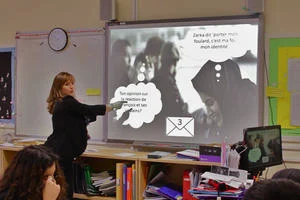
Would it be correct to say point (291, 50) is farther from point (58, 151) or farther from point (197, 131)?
point (58, 151)

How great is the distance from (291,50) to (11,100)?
2.84 meters

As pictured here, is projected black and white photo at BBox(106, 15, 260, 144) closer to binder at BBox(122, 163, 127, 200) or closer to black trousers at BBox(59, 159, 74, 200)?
binder at BBox(122, 163, 127, 200)

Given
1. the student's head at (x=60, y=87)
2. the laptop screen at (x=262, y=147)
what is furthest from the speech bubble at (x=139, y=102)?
the laptop screen at (x=262, y=147)

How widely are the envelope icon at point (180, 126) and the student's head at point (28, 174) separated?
6.46ft

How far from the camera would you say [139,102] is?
3770mm

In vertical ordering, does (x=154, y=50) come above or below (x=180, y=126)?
above

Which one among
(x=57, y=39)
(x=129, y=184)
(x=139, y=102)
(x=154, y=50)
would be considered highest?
(x=57, y=39)

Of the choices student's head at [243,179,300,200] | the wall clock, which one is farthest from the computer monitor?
the wall clock

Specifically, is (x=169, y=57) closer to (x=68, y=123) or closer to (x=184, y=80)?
(x=184, y=80)

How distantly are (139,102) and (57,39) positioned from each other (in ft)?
3.55

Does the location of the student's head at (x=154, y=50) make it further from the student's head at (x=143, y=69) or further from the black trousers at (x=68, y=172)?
the black trousers at (x=68, y=172)

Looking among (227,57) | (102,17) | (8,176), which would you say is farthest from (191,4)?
(8,176)

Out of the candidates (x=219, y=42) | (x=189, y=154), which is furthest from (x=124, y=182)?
(x=219, y=42)

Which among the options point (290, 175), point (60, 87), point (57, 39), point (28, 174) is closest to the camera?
point (28, 174)
